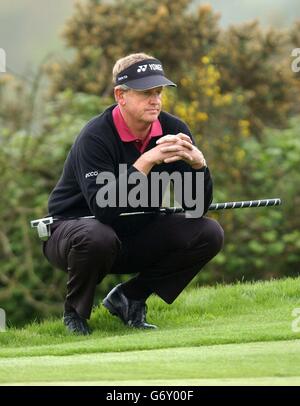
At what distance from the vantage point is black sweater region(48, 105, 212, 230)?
671 cm

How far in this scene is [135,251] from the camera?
718 cm

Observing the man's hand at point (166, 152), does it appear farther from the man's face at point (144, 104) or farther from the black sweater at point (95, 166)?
the man's face at point (144, 104)

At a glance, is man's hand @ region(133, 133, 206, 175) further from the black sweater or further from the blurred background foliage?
the blurred background foliage

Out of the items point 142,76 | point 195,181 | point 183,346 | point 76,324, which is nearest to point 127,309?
point 76,324

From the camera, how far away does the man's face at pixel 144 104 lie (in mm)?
6902

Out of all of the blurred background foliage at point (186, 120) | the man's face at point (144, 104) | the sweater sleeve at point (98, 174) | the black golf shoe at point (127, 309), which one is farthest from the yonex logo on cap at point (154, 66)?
the blurred background foliage at point (186, 120)

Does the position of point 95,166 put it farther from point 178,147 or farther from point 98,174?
point 178,147

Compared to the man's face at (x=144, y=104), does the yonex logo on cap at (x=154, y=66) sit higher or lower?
higher

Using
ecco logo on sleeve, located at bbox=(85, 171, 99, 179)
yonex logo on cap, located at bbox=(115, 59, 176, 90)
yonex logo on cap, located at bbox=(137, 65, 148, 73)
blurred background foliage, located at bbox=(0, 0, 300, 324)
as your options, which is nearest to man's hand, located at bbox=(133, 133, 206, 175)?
Result: ecco logo on sleeve, located at bbox=(85, 171, 99, 179)

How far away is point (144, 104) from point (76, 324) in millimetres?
1577

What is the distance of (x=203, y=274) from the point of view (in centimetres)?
1180

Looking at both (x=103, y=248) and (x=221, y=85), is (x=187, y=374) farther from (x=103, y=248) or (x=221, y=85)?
(x=221, y=85)

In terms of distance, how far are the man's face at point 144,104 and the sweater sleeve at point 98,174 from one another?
0.32 m

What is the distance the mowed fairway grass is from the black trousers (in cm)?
33
